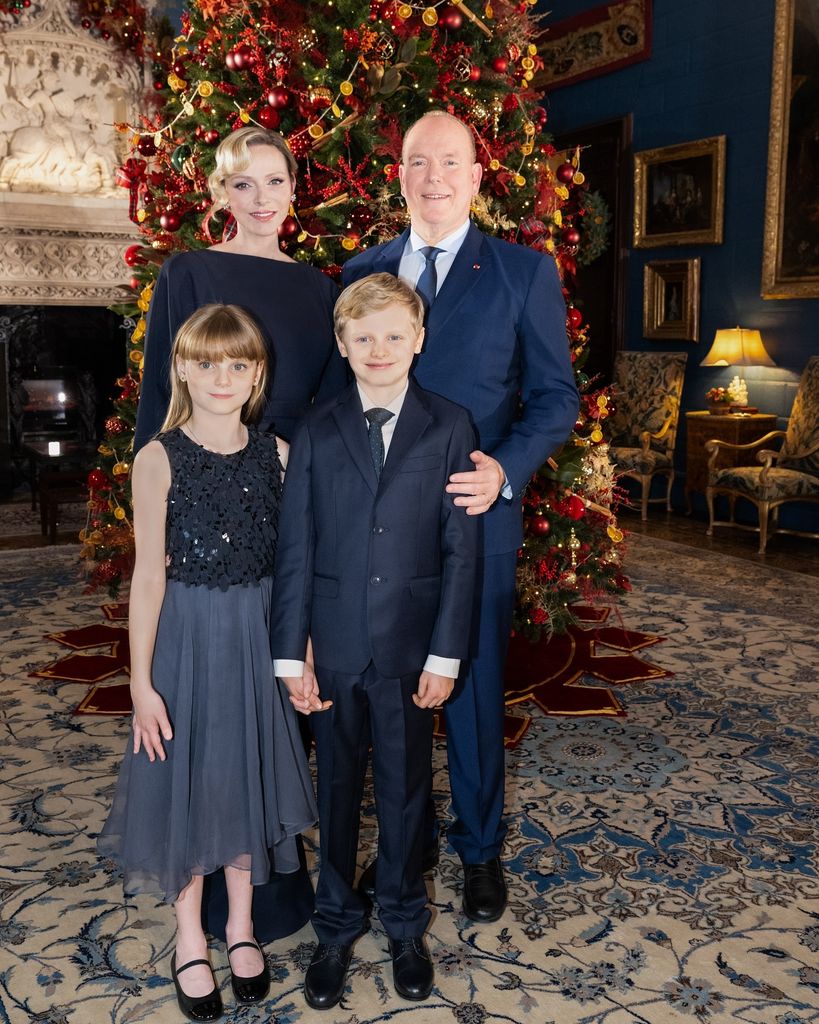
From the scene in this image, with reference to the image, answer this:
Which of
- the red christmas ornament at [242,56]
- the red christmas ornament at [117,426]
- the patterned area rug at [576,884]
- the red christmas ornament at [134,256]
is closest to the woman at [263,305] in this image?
the patterned area rug at [576,884]

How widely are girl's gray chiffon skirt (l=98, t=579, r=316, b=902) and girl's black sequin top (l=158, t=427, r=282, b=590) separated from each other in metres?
0.05

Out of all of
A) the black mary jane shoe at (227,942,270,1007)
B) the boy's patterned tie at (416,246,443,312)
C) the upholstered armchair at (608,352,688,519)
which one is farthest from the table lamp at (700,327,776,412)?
the black mary jane shoe at (227,942,270,1007)

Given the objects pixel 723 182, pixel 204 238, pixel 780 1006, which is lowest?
pixel 780 1006

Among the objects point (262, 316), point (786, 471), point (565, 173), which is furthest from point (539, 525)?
point (786, 471)

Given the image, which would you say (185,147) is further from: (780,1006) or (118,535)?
(780,1006)

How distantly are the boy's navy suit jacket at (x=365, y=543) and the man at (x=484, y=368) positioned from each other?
240mm

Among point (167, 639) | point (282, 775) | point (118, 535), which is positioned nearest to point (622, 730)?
point (282, 775)

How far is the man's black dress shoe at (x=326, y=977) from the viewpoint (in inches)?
82.8

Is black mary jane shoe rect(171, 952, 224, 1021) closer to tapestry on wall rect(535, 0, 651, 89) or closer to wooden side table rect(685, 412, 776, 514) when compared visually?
wooden side table rect(685, 412, 776, 514)

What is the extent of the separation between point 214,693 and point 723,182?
7426 mm

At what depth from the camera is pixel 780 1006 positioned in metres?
2.13

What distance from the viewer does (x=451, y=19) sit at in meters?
3.81

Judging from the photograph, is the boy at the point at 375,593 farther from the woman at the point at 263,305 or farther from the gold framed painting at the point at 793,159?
the gold framed painting at the point at 793,159

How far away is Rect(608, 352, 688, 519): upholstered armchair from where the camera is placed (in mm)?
8258
